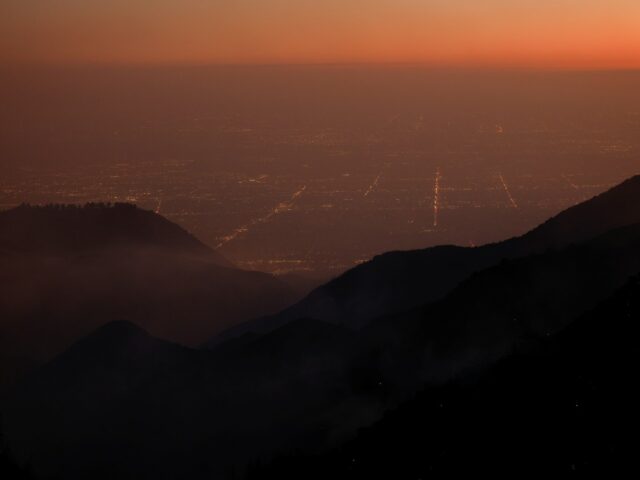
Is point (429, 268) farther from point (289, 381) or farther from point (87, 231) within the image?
point (87, 231)

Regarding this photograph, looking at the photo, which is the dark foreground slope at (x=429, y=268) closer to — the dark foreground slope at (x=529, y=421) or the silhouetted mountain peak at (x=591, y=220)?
the silhouetted mountain peak at (x=591, y=220)

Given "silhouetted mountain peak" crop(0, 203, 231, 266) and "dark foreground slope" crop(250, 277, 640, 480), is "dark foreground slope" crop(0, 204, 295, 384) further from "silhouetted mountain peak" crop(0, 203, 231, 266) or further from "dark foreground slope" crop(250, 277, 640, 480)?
"dark foreground slope" crop(250, 277, 640, 480)

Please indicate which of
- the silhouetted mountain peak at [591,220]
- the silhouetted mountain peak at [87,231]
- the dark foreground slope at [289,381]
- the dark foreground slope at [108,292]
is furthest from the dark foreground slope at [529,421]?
the silhouetted mountain peak at [87,231]

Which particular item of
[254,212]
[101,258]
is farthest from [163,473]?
[254,212]

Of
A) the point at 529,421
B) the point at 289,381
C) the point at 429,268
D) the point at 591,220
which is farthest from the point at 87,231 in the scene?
the point at 529,421

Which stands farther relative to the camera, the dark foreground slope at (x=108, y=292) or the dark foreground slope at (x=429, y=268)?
the dark foreground slope at (x=108, y=292)

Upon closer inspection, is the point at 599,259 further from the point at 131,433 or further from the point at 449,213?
the point at 449,213

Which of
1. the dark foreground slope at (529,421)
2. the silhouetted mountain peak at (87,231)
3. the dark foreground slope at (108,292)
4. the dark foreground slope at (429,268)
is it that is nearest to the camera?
the dark foreground slope at (529,421)
